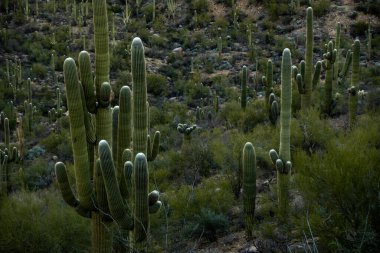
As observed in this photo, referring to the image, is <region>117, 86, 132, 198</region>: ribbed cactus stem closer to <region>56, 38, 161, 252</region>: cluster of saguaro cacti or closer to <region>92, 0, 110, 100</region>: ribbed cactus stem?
<region>56, 38, 161, 252</region>: cluster of saguaro cacti

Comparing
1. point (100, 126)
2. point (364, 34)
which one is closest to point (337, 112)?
point (100, 126)

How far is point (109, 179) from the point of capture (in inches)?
199

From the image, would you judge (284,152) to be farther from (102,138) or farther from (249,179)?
(102,138)

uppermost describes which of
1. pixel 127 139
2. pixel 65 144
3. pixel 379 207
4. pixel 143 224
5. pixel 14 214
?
pixel 127 139

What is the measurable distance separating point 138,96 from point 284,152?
10.3 ft

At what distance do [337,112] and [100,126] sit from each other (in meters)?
9.03

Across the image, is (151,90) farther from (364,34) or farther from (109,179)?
(109,179)

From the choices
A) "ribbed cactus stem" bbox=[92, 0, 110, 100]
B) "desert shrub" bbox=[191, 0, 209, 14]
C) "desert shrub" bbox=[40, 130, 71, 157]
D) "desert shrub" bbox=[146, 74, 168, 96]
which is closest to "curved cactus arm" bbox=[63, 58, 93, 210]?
"ribbed cactus stem" bbox=[92, 0, 110, 100]

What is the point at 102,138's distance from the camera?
557cm

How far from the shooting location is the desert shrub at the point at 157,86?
20047mm

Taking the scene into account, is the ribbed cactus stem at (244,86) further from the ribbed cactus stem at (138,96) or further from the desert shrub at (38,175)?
the ribbed cactus stem at (138,96)

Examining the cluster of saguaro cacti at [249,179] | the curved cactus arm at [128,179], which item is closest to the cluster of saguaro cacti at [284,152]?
the cluster of saguaro cacti at [249,179]

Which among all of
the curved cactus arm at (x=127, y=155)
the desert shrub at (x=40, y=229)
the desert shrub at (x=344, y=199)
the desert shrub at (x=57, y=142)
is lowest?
the desert shrub at (x=57, y=142)

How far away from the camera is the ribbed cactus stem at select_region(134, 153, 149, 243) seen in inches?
198
